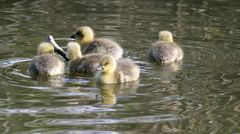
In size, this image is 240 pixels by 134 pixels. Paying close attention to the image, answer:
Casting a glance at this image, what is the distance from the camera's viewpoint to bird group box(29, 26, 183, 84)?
7375mm

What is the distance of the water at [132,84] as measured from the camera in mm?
5906

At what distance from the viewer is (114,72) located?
739cm

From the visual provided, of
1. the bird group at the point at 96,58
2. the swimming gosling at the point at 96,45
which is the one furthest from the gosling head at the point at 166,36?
the swimming gosling at the point at 96,45

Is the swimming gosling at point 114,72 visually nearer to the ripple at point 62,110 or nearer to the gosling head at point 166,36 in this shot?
the ripple at point 62,110

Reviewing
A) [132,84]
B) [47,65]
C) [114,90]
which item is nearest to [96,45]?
[47,65]

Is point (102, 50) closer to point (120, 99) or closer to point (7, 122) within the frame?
point (120, 99)

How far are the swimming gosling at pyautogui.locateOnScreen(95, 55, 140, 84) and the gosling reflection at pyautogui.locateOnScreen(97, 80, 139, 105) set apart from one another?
61 mm

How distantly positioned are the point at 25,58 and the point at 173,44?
1.87 meters

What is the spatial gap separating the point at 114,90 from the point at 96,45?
1668 mm

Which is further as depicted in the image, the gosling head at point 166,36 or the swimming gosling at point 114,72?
the gosling head at point 166,36

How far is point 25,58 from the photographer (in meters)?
8.50

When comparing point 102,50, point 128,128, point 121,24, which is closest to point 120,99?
point 128,128

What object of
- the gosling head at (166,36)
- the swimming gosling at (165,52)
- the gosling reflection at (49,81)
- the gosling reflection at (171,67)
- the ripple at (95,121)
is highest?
the gosling head at (166,36)

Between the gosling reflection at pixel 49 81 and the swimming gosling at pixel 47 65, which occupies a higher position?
the swimming gosling at pixel 47 65
